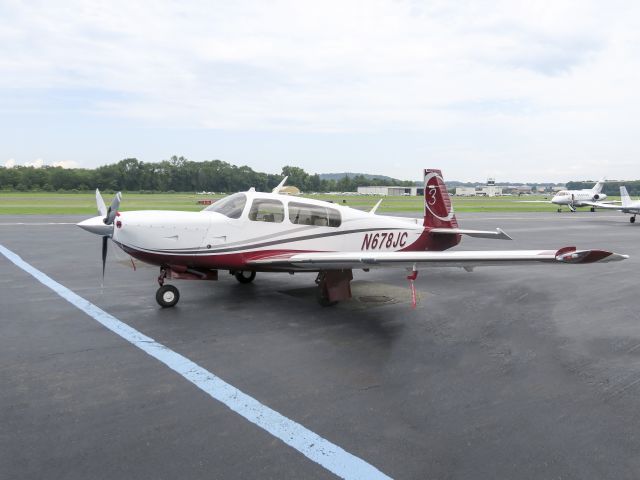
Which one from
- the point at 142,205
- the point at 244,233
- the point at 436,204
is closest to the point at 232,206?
the point at 244,233

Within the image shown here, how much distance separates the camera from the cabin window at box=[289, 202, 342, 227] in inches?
354

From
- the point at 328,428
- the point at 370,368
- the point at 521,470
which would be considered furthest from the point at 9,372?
the point at 521,470

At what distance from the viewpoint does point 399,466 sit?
344cm

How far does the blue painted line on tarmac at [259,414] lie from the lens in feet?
11.3

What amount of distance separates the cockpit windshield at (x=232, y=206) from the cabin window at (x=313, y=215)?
97 centimetres

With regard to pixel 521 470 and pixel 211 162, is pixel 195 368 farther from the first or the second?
pixel 211 162

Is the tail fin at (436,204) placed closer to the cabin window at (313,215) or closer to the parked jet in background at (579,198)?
the cabin window at (313,215)

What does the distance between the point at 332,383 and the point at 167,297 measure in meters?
4.42

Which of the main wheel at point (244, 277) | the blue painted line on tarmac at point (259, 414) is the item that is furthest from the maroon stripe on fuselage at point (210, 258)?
the main wheel at point (244, 277)

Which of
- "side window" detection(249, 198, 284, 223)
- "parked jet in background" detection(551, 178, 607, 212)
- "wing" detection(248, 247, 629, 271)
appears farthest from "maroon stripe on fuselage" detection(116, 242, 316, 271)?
"parked jet in background" detection(551, 178, 607, 212)

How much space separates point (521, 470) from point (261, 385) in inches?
104

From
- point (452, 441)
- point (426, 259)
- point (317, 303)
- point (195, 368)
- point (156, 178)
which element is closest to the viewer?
point (452, 441)

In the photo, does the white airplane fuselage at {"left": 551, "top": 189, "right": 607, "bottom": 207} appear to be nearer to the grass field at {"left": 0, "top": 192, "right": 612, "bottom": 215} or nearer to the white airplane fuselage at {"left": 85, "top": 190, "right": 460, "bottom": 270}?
the grass field at {"left": 0, "top": 192, "right": 612, "bottom": 215}

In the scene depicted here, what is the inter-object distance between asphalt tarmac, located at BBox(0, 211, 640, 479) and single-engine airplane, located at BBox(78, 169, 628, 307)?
68 cm
